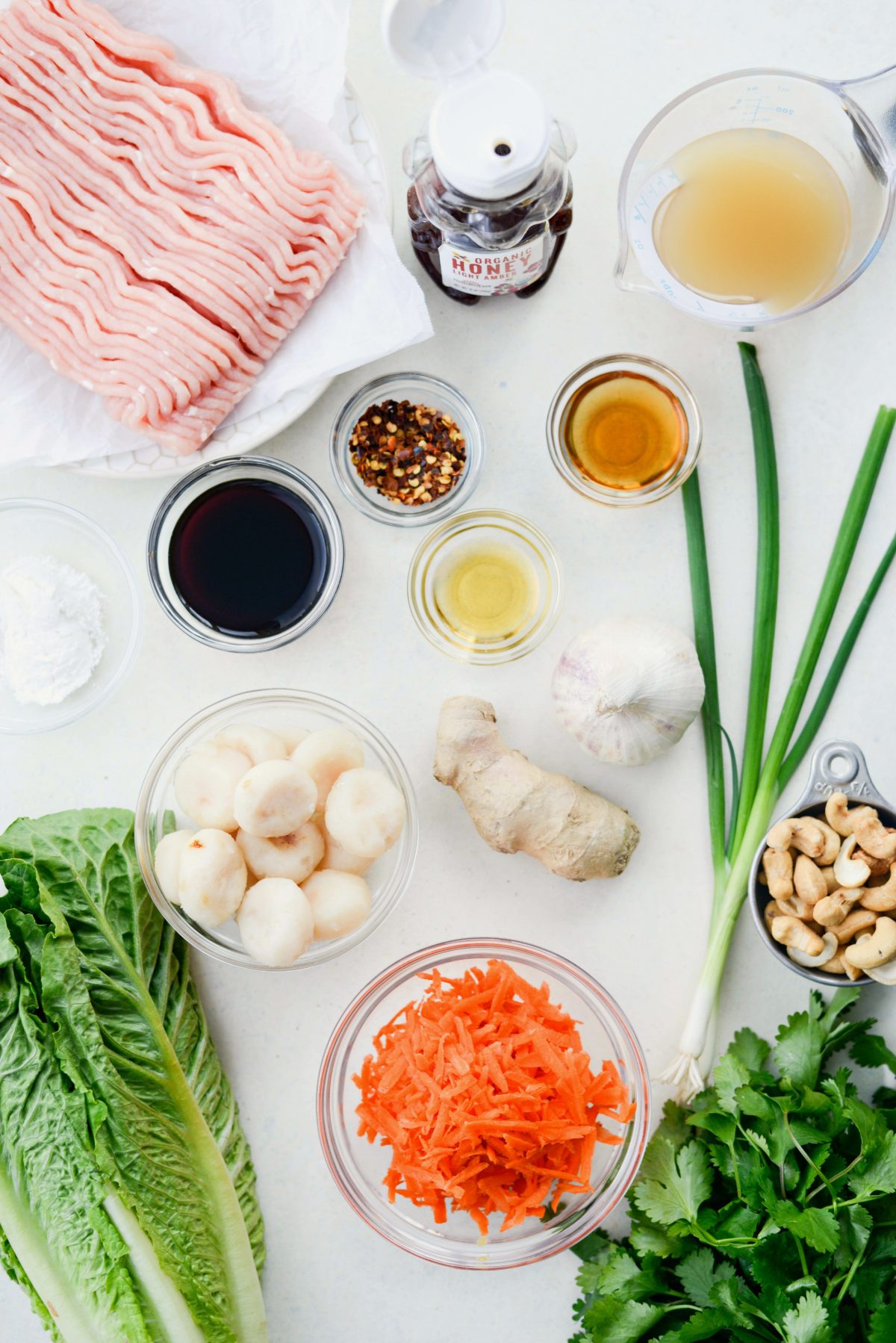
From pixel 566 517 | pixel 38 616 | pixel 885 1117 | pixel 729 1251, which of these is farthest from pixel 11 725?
pixel 885 1117

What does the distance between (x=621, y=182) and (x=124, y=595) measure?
99cm

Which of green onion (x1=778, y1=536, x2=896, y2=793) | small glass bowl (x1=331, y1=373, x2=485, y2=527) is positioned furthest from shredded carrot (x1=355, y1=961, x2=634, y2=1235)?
small glass bowl (x1=331, y1=373, x2=485, y2=527)

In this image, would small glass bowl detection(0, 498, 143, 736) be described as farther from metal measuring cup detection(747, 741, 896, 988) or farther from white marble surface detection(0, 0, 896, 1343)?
metal measuring cup detection(747, 741, 896, 988)

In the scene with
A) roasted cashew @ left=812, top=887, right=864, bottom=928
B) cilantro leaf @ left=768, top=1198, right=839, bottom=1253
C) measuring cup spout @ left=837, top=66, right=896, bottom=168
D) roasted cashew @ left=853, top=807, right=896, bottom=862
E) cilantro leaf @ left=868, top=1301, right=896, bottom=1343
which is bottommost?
cilantro leaf @ left=868, top=1301, right=896, bottom=1343

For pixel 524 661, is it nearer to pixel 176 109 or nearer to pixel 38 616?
pixel 38 616

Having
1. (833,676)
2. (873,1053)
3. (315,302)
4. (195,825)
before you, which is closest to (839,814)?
(833,676)

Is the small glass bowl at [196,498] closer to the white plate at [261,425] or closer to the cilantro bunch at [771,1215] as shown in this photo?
the white plate at [261,425]

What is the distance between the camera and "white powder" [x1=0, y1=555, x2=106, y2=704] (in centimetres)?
163

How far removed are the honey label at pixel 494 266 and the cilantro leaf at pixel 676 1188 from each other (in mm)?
1271

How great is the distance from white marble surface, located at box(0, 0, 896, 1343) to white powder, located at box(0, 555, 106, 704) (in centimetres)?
8

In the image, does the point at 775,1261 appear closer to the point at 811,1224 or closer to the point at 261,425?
the point at 811,1224

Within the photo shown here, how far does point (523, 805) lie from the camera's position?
5.19 feet

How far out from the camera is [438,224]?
1457 millimetres

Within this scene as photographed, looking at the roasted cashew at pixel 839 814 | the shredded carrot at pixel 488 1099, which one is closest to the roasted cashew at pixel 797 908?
the roasted cashew at pixel 839 814
